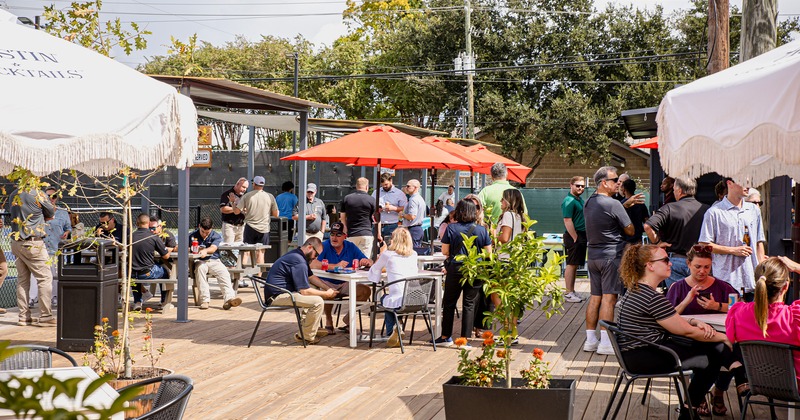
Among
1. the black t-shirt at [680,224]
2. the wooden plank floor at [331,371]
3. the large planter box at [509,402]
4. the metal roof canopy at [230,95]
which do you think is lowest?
the wooden plank floor at [331,371]

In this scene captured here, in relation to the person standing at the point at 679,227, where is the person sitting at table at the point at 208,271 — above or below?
below

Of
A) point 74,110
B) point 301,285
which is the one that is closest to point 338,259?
point 301,285

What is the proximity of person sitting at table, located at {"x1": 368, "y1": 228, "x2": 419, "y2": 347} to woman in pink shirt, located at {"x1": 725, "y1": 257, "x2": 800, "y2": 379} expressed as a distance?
4.11 m

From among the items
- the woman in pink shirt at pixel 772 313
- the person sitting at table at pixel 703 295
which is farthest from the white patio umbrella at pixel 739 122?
the person sitting at table at pixel 703 295

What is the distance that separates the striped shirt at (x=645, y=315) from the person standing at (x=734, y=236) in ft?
6.79

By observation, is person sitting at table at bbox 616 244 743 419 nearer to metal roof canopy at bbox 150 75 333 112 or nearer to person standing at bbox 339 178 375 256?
metal roof canopy at bbox 150 75 333 112

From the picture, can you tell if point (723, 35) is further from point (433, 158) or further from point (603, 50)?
point (603, 50)

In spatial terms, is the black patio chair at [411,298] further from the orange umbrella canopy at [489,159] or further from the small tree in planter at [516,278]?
the orange umbrella canopy at [489,159]

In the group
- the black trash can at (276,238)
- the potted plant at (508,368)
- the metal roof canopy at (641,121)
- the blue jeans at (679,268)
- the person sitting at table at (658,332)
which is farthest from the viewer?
the black trash can at (276,238)

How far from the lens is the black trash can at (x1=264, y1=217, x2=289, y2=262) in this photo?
1512cm

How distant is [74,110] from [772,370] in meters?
4.25

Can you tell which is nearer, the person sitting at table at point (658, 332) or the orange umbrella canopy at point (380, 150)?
the person sitting at table at point (658, 332)

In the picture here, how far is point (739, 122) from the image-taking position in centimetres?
421

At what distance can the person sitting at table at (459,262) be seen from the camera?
27.7ft
